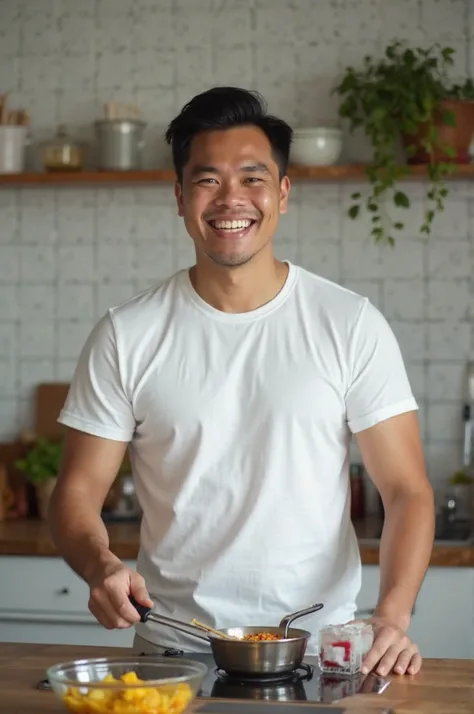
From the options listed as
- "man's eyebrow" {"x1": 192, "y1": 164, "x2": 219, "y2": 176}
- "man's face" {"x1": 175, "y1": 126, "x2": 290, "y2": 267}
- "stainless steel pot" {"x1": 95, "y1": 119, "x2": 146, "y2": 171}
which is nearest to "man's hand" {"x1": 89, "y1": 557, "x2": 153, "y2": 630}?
"man's face" {"x1": 175, "y1": 126, "x2": 290, "y2": 267}

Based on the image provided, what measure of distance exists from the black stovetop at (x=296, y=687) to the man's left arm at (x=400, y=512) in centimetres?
16

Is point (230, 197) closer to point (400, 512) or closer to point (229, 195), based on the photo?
point (229, 195)

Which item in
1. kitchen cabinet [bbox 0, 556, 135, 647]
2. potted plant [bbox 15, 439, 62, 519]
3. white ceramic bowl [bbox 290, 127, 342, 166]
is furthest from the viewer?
potted plant [bbox 15, 439, 62, 519]

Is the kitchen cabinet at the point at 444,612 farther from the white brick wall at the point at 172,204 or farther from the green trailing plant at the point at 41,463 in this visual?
the green trailing plant at the point at 41,463

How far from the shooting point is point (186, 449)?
222 centimetres

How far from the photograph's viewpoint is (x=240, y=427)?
221 cm

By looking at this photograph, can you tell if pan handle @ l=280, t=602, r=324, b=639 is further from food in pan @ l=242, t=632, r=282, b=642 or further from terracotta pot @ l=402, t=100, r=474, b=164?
terracotta pot @ l=402, t=100, r=474, b=164

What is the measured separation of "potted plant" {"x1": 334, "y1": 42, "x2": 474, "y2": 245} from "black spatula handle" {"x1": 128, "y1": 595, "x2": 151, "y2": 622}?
215 centimetres

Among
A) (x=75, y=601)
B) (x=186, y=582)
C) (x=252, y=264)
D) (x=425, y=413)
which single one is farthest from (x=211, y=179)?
(x=425, y=413)

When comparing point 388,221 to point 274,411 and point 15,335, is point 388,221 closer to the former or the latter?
point 15,335

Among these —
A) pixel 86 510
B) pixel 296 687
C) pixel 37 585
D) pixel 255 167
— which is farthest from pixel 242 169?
pixel 37 585

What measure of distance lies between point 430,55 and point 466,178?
42 cm

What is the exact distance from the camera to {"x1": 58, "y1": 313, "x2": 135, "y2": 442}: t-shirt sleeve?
2.27m

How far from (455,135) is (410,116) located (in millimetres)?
161
